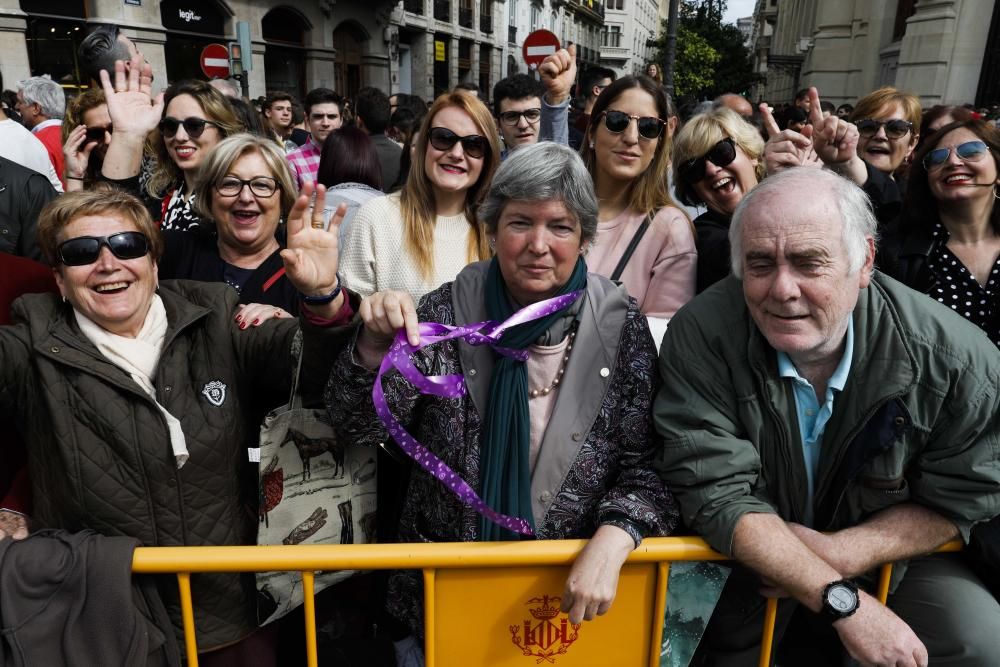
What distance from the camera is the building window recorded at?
80.9 meters

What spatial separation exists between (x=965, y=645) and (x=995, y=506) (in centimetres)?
39

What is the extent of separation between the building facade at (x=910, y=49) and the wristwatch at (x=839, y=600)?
43.3 ft

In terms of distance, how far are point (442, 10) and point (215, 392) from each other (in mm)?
33838

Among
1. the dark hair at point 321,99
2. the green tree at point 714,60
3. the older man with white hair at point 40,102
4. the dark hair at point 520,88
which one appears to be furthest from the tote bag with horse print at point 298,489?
the green tree at point 714,60

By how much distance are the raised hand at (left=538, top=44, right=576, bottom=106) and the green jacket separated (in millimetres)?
1870

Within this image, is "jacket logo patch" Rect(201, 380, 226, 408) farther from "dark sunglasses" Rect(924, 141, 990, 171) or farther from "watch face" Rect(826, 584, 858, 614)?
"dark sunglasses" Rect(924, 141, 990, 171)

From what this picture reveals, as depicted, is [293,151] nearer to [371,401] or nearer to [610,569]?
[371,401]

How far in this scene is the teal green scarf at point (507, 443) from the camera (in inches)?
72.9

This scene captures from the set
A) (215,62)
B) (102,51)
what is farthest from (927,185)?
(215,62)

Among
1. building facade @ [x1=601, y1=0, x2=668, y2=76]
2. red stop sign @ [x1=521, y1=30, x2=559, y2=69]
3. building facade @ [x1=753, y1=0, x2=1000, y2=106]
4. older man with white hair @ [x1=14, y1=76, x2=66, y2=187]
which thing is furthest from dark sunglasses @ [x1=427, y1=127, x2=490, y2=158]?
building facade @ [x1=601, y1=0, x2=668, y2=76]

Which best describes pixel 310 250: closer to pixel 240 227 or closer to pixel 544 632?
pixel 240 227

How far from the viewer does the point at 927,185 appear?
2.75 meters

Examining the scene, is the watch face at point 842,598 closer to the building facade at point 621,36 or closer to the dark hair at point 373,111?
the dark hair at point 373,111

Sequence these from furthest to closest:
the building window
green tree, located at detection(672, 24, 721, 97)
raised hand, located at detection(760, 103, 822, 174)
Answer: the building window < green tree, located at detection(672, 24, 721, 97) < raised hand, located at detection(760, 103, 822, 174)
